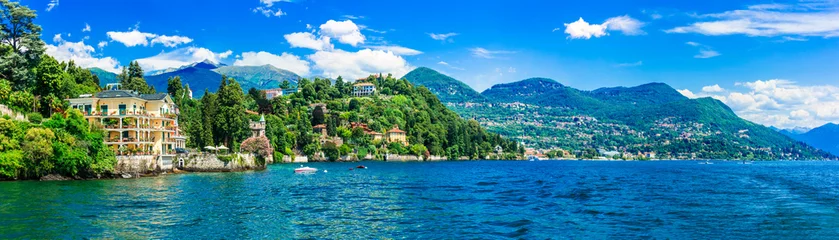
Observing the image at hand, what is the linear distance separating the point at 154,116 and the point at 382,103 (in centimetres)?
11236

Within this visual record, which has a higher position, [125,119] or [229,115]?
[229,115]

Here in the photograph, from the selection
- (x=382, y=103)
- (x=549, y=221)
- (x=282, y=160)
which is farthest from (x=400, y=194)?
(x=382, y=103)

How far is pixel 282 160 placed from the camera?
10306 cm

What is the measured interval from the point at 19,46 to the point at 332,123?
75.9 metres

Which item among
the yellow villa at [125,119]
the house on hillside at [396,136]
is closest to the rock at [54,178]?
the yellow villa at [125,119]

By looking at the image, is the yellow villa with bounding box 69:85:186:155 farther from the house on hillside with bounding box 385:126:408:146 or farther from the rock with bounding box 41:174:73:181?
the house on hillside with bounding box 385:126:408:146

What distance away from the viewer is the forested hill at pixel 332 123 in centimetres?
8388

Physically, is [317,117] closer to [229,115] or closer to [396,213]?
[229,115]

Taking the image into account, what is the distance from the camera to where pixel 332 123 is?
133 metres

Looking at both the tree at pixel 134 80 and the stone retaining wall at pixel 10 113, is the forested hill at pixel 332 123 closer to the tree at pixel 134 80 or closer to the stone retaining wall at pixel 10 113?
the tree at pixel 134 80

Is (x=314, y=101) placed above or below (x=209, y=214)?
above

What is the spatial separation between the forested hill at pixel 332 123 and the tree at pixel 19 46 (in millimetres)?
22406

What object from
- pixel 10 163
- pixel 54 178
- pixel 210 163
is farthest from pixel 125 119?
pixel 10 163

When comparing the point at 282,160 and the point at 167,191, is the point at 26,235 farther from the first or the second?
the point at 282,160
